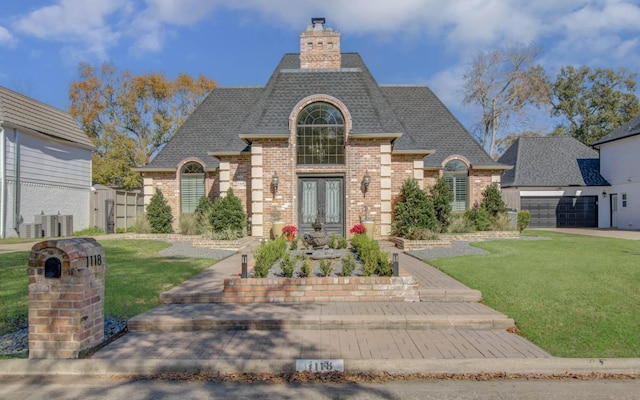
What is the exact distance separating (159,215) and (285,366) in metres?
15.6

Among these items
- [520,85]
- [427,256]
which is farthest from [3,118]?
[520,85]

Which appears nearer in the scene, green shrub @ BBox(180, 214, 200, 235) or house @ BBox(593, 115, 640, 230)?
green shrub @ BBox(180, 214, 200, 235)

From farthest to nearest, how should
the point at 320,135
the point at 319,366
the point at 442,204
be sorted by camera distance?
the point at 442,204 → the point at 320,135 → the point at 319,366

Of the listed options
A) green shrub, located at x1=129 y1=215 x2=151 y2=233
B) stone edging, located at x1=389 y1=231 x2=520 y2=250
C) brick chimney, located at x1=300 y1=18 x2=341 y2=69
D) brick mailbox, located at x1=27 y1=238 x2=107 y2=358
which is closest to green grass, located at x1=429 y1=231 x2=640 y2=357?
stone edging, located at x1=389 y1=231 x2=520 y2=250

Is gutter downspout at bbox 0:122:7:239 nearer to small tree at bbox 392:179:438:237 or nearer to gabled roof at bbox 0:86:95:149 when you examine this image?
gabled roof at bbox 0:86:95:149

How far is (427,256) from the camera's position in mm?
A: 11547

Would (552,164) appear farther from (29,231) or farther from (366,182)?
(29,231)

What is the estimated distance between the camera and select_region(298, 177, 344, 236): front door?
50.2 ft

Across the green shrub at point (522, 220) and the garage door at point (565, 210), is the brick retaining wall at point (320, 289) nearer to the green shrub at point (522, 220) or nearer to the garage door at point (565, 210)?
the green shrub at point (522, 220)

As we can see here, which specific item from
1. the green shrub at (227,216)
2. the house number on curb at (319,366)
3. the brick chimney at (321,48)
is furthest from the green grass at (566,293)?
the brick chimney at (321,48)

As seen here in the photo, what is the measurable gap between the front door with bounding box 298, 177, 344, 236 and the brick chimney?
17.8 ft

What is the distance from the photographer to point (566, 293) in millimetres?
7129

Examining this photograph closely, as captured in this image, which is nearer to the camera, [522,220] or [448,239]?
[448,239]

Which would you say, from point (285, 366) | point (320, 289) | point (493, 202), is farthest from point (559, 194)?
point (285, 366)
